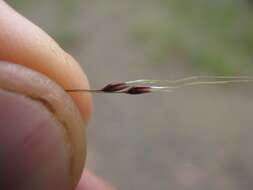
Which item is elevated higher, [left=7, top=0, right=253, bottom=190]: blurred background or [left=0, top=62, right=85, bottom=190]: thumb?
[left=0, top=62, right=85, bottom=190]: thumb

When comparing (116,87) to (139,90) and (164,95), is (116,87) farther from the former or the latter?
(164,95)

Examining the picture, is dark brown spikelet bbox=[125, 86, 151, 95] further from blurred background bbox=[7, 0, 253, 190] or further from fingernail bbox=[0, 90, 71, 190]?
blurred background bbox=[7, 0, 253, 190]

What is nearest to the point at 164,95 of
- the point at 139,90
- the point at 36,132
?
the point at 139,90

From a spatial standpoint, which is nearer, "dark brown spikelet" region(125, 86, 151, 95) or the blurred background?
"dark brown spikelet" region(125, 86, 151, 95)

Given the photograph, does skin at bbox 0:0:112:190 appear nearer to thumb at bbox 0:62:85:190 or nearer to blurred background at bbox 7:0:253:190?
thumb at bbox 0:62:85:190

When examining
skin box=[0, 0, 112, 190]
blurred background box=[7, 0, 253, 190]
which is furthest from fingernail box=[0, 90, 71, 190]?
blurred background box=[7, 0, 253, 190]

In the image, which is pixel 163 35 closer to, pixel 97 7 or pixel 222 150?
pixel 97 7

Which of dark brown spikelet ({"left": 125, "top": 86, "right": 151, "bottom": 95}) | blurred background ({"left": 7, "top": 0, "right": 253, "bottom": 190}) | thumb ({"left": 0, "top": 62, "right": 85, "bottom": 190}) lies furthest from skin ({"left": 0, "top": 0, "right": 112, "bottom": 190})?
blurred background ({"left": 7, "top": 0, "right": 253, "bottom": 190})
